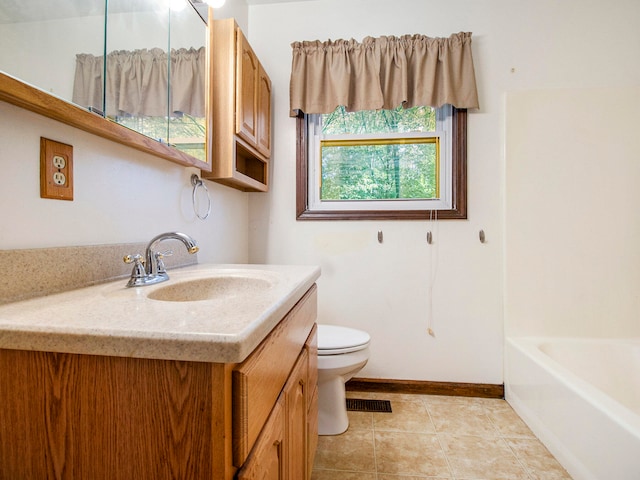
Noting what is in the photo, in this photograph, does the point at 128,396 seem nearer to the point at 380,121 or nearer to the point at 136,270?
the point at 136,270

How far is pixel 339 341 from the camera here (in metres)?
1.43

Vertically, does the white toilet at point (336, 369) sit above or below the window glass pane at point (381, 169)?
below

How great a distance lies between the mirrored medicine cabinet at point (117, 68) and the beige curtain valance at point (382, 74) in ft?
2.29

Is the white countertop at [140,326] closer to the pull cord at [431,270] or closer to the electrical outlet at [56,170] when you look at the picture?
the electrical outlet at [56,170]

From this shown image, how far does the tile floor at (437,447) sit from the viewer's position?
4.08ft

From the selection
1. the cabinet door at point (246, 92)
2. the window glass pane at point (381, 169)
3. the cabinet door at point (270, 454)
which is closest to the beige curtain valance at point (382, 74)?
the window glass pane at point (381, 169)

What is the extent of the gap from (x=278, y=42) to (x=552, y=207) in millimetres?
1952

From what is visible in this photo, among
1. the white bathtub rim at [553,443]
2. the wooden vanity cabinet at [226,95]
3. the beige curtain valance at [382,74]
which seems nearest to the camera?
the white bathtub rim at [553,443]

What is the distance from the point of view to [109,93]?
827mm

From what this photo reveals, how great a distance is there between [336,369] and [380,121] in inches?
58.7

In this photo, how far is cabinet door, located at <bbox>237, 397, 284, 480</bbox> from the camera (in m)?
0.50

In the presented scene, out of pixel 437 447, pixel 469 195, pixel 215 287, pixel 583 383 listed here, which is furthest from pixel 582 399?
pixel 215 287

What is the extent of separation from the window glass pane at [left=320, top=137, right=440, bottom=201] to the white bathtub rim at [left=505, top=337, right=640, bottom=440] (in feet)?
3.21

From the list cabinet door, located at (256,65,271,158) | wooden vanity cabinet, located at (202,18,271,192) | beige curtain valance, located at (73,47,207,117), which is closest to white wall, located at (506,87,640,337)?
cabinet door, located at (256,65,271,158)
